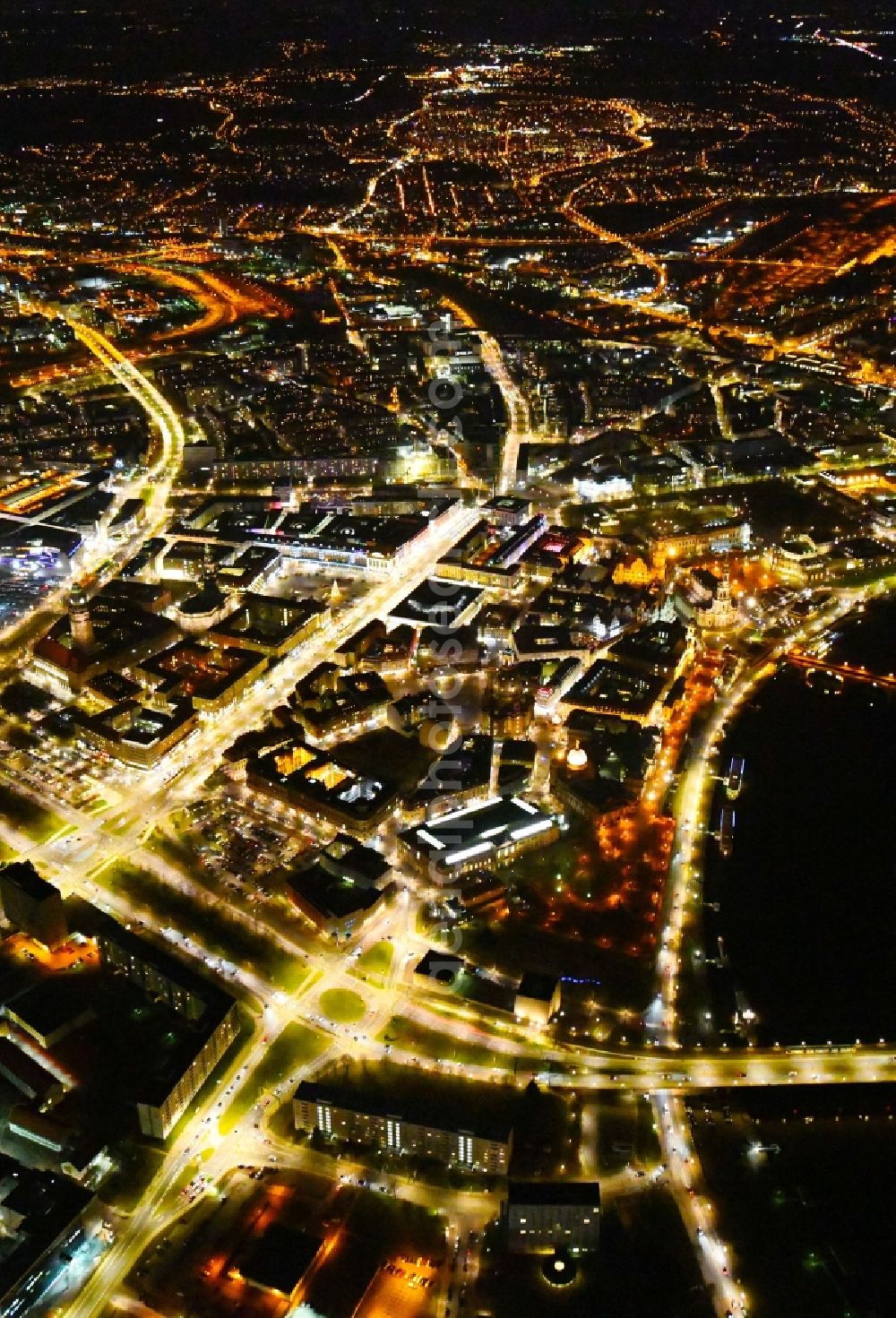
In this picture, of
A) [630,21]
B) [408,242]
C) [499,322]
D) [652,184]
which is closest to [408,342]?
[499,322]

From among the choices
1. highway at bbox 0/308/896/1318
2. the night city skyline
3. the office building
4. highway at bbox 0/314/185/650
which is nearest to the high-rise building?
the night city skyline

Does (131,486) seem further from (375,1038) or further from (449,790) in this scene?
(375,1038)

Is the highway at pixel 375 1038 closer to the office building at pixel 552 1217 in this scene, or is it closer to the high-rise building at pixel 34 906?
the office building at pixel 552 1217

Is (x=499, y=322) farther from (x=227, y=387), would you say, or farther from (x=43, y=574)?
(x=43, y=574)

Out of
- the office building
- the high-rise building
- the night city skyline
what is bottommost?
the office building

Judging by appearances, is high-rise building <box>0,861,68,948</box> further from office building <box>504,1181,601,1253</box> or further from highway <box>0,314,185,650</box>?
highway <box>0,314,185,650</box>

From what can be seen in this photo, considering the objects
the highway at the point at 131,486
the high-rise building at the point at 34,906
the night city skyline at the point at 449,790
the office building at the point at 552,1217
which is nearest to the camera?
the office building at the point at 552,1217

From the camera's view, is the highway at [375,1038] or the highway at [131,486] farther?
the highway at [131,486]

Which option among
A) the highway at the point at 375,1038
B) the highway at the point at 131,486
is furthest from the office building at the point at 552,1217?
the highway at the point at 131,486
